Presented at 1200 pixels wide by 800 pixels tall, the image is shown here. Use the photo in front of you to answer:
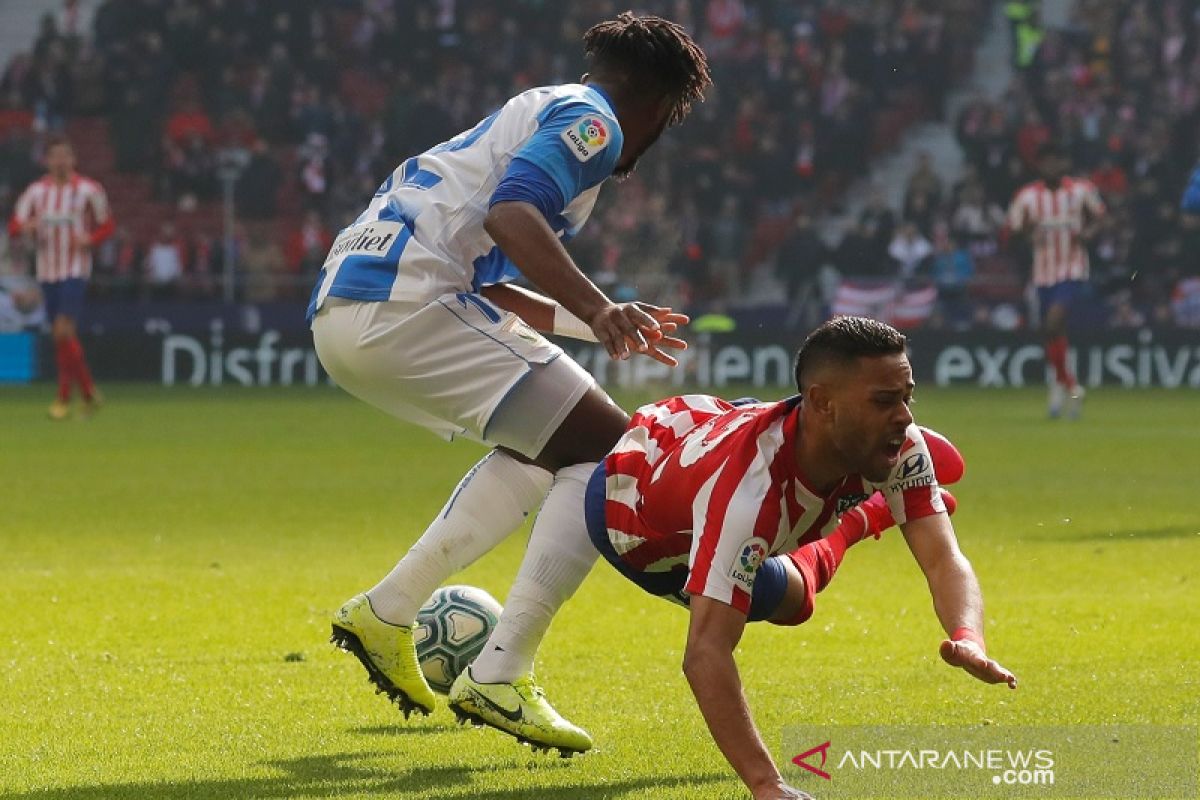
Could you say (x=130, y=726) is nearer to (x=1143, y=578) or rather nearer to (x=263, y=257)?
(x=1143, y=578)

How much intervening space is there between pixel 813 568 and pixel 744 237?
19982mm

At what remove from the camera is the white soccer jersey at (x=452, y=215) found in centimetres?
446

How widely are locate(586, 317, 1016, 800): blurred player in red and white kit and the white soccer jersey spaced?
2.27 ft

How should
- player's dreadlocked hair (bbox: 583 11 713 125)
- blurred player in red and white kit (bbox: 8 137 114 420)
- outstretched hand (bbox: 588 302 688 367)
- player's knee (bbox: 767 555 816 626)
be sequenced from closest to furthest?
outstretched hand (bbox: 588 302 688 367)
player's knee (bbox: 767 555 816 626)
player's dreadlocked hair (bbox: 583 11 713 125)
blurred player in red and white kit (bbox: 8 137 114 420)

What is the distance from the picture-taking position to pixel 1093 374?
20562mm

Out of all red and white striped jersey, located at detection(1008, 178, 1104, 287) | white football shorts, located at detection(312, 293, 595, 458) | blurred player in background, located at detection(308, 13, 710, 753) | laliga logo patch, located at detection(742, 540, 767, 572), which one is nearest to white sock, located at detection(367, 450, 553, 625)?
blurred player in background, located at detection(308, 13, 710, 753)

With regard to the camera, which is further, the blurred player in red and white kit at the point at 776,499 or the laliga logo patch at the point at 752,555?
the laliga logo patch at the point at 752,555

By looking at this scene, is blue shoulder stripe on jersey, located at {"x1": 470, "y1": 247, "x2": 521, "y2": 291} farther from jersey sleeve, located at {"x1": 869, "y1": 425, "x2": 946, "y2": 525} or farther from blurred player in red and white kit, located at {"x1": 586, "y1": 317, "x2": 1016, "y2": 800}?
jersey sleeve, located at {"x1": 869, "y1": 425, "x2": 946, "y2": 525}

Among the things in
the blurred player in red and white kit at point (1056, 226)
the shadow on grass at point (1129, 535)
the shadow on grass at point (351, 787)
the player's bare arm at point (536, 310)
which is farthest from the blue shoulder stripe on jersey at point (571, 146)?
the blurred player in red and white kit at point (1056, 226)

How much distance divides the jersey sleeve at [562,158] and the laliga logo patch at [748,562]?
39.6 inches

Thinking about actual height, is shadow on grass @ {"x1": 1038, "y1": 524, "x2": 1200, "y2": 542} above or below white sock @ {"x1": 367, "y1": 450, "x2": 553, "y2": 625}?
below

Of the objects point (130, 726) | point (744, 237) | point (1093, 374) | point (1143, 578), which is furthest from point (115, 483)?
point (744, 237)

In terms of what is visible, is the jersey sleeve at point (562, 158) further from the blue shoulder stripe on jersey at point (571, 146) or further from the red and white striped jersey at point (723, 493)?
the red and white striped jersey at point (723, 493)

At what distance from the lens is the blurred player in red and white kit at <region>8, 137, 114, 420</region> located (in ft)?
54.7
